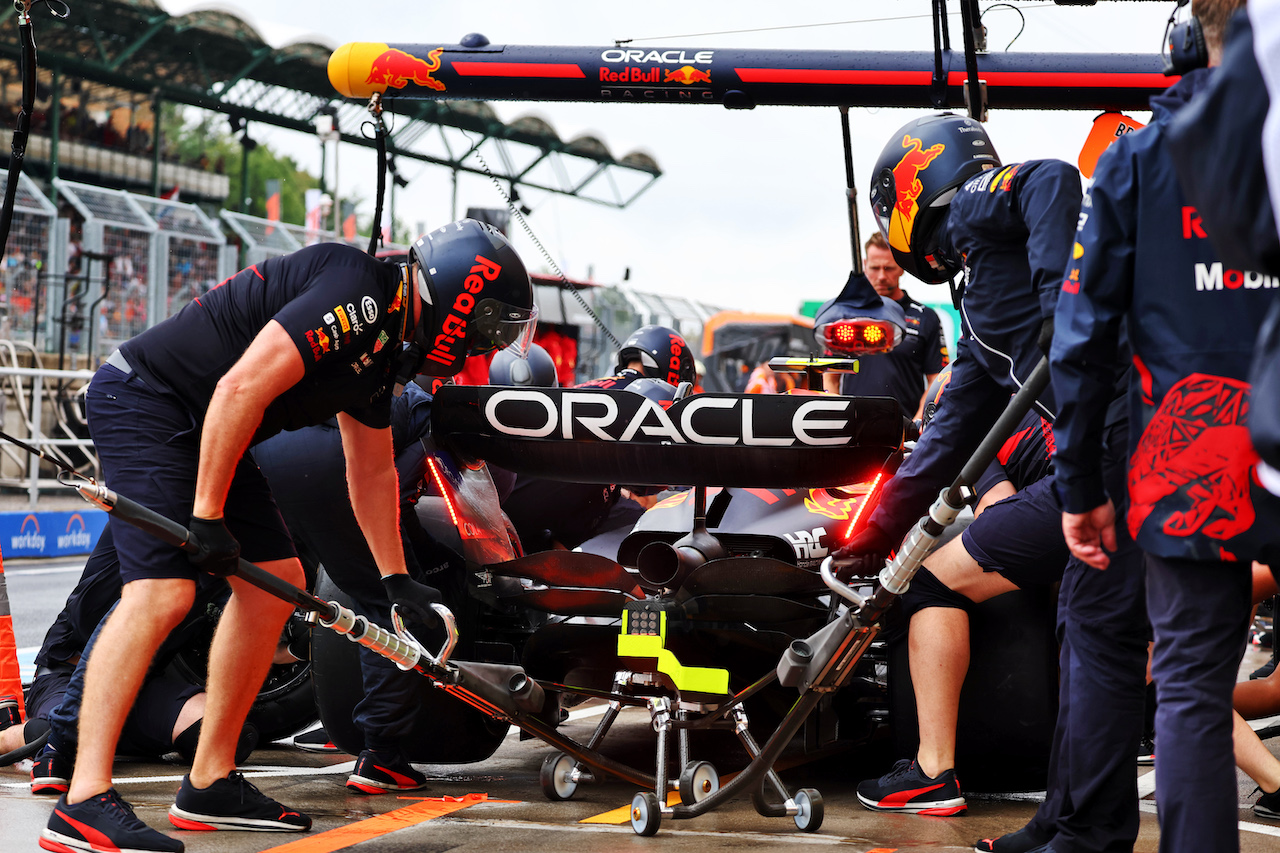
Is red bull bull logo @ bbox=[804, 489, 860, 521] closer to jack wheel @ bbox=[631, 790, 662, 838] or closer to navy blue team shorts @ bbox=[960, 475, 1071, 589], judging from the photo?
navy blue team shorts @ bbox=[960, 475, 1071, 589]

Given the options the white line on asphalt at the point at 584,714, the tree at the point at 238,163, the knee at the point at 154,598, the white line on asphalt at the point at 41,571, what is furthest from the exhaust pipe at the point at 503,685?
the tree at the point at 238,163

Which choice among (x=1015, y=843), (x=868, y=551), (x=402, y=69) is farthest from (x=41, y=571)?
(x=1015, y=843)

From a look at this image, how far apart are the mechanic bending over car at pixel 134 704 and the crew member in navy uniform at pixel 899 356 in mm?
3630

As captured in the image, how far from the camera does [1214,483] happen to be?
2.22 meters

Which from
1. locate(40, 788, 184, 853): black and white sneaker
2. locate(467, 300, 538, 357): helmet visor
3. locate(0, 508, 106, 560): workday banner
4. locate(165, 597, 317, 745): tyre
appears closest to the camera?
locate(40, 788, 184, 853): black and white sneaker

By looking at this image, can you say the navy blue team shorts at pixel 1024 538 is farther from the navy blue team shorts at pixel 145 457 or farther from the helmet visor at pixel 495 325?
the navy blue team shorts at pixel 145 457

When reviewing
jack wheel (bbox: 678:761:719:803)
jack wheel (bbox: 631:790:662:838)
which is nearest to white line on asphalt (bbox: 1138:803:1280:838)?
jack wheel (bbox: 678:761:719:803)

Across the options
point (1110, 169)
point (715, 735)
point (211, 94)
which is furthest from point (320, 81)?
point (1110, 169)

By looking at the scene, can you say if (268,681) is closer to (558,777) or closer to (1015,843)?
(558,777)

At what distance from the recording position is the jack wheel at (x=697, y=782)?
343 cm

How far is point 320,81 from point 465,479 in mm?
22228

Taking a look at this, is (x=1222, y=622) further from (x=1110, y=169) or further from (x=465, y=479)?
(x=465, y=479)

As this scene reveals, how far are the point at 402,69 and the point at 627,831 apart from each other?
3766mm

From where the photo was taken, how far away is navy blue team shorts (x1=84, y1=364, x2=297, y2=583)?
334cm
